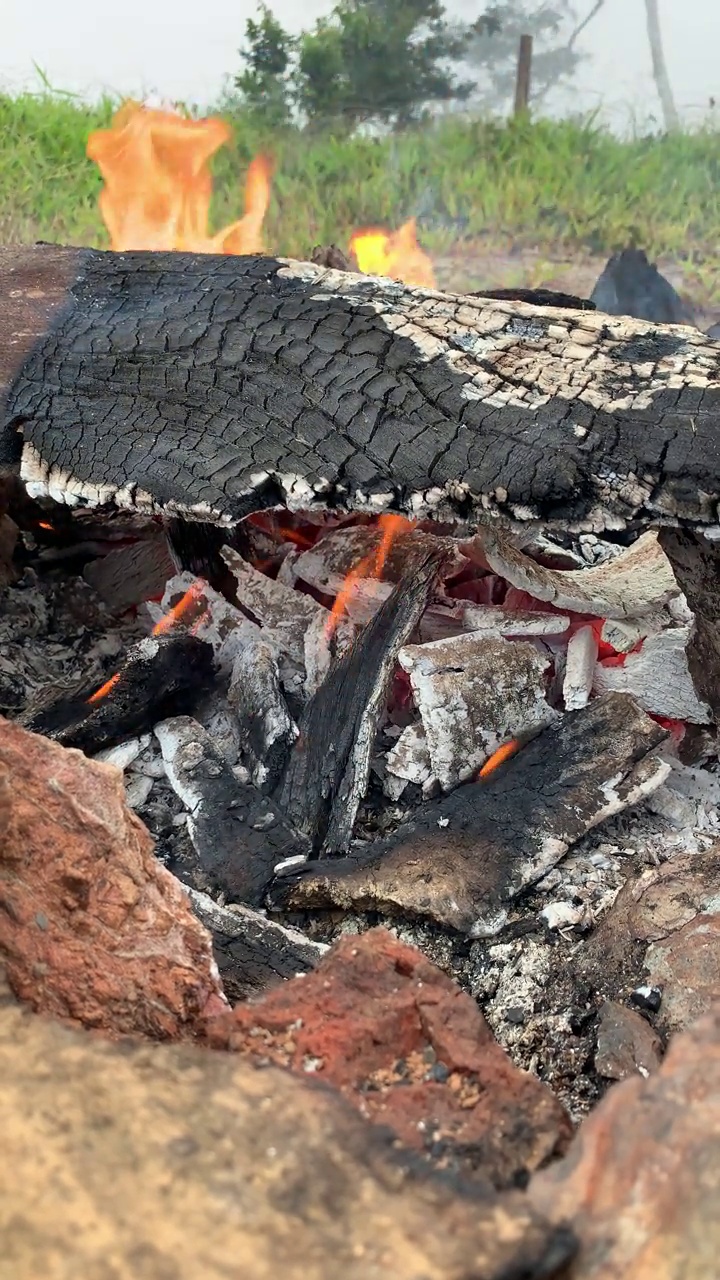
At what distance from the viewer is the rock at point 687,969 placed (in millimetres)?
1578

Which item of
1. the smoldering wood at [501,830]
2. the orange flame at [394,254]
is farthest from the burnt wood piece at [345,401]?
the orange flame at [394,254]

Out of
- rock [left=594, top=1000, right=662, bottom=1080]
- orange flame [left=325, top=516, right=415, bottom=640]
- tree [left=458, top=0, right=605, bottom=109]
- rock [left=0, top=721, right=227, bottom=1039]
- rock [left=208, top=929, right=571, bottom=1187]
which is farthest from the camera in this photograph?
tree [left=458, top=0, right=605, bottom=109]

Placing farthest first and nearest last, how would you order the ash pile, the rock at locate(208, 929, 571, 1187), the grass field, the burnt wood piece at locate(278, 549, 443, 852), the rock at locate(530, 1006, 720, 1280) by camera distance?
the grass field
the burnt wood piece at locate(278, 549, 443, 852)
the ash pile
the rock at locate(208, 929, 571, 1187)
the rock at locate(530, 1006, 720, 1280)

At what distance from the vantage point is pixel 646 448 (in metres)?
1.77

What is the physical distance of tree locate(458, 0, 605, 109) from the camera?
20.2 ft

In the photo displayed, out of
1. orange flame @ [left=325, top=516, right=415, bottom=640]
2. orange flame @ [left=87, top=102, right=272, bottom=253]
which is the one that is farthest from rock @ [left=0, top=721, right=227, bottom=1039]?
orange flame @ [left=87, top=102, right=272, bottom=253]

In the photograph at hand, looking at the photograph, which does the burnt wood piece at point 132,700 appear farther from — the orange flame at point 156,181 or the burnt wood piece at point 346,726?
the orange flame at point 156,181

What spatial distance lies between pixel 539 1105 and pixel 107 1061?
0.44 meters

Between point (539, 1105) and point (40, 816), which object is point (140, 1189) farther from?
point (40, 816)

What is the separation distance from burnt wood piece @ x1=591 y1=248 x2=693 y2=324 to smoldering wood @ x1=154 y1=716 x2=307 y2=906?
3.81m

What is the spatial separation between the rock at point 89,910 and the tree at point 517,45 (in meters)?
6.38

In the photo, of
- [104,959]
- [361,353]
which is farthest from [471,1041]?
[361,353]

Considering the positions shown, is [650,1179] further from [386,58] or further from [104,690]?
[386,58]

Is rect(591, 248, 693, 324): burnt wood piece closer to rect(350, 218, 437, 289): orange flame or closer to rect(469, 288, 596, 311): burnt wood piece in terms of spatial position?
rect(350, 218, 437, 289): orange flame
